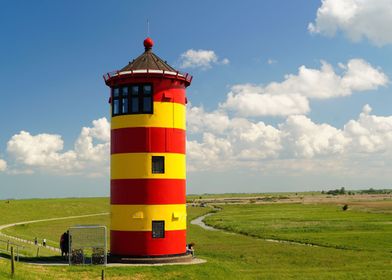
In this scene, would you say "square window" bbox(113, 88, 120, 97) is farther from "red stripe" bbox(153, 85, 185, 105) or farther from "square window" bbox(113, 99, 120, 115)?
"red stripe" bbox(153, 85, 185, 105)

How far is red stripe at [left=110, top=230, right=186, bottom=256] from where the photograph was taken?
25.6 meters

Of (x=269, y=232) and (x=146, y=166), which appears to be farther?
(x=269, y=232)

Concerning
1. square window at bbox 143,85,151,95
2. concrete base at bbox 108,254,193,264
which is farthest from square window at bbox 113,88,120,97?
concrete base at bbox 108,254,193,264

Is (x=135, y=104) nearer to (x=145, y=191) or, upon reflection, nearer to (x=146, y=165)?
(x=146, y=165)

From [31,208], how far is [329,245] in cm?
6760

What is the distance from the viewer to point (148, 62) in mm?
27734

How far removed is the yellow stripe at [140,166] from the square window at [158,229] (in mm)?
2471

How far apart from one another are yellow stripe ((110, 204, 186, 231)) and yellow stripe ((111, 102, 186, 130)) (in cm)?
443

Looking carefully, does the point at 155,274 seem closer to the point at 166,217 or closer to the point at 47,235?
the point at 166,217

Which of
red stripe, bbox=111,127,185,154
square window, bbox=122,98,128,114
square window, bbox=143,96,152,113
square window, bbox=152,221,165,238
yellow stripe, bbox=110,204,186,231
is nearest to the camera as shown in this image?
yellow stripe, bbox=110,204,186,231

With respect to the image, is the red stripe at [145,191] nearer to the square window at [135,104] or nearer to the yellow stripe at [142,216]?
the yellow stripe at [142,216]

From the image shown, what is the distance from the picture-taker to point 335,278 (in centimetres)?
2797

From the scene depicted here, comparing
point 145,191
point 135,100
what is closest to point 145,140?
point 135,100

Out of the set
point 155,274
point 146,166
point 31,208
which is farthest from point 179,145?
point 31,208
